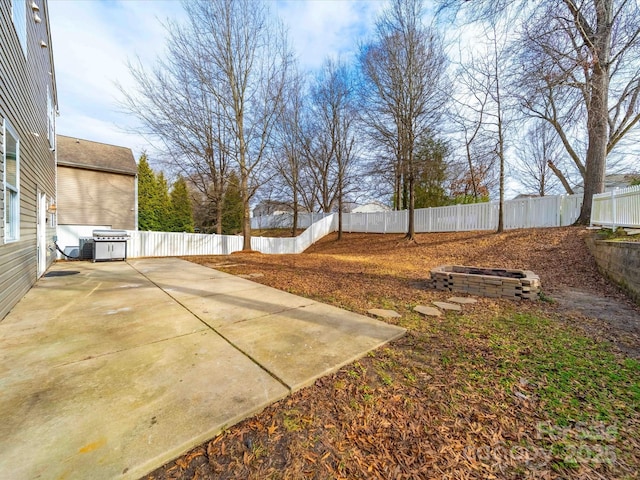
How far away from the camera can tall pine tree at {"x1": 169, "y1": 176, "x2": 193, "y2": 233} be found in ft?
61.0

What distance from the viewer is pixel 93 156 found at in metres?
13.7

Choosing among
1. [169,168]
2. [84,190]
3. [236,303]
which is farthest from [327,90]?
[236,303]

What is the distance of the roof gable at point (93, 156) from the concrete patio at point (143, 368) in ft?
39.7

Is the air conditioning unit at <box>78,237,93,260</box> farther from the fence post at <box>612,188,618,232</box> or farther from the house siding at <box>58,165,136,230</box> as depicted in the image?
the fence post at <box>612,188,618,232</box>

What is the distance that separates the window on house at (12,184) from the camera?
3.72m

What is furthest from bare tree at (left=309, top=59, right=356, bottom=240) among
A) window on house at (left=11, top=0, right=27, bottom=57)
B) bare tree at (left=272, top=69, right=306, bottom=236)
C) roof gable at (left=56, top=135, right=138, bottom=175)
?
window on house at (left=11, top=0, right=27, bottom=57)

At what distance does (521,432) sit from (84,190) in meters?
17.7

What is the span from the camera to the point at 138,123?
10.0 metres

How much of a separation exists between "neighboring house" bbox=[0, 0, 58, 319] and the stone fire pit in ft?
21.0

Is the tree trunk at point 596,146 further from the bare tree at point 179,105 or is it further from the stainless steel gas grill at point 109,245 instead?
the stainless steel gas grill at point 109,245

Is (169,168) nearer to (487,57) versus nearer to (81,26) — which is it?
(81,26)

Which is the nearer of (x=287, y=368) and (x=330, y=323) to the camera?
(x=287, y=368)

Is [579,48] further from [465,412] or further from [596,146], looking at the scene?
[465,412]

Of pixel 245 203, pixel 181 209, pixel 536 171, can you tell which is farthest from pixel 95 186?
pixel 536 171
